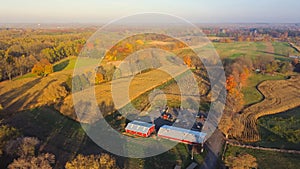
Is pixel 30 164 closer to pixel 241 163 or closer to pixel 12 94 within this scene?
pixel 241 163

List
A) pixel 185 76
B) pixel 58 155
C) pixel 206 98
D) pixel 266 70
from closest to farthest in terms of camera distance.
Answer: pixel 58 155, pixel 206 98, pixel 185 76, pixel 266 70

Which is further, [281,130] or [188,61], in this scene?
[188,61]

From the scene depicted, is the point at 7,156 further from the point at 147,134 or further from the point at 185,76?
the point at 185,76

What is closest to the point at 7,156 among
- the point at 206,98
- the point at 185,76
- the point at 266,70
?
the point at 206,98

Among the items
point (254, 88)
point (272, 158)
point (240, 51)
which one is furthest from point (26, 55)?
point (240, 51)

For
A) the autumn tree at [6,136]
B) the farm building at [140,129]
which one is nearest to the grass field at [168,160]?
the farm building at [140,129]

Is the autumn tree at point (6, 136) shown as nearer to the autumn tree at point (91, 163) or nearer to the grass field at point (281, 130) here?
the autumn tree at point (91, 163)

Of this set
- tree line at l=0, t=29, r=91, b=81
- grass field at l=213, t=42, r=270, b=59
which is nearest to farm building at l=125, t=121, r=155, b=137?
tree line at l=0, t=29, r=91, b=81
